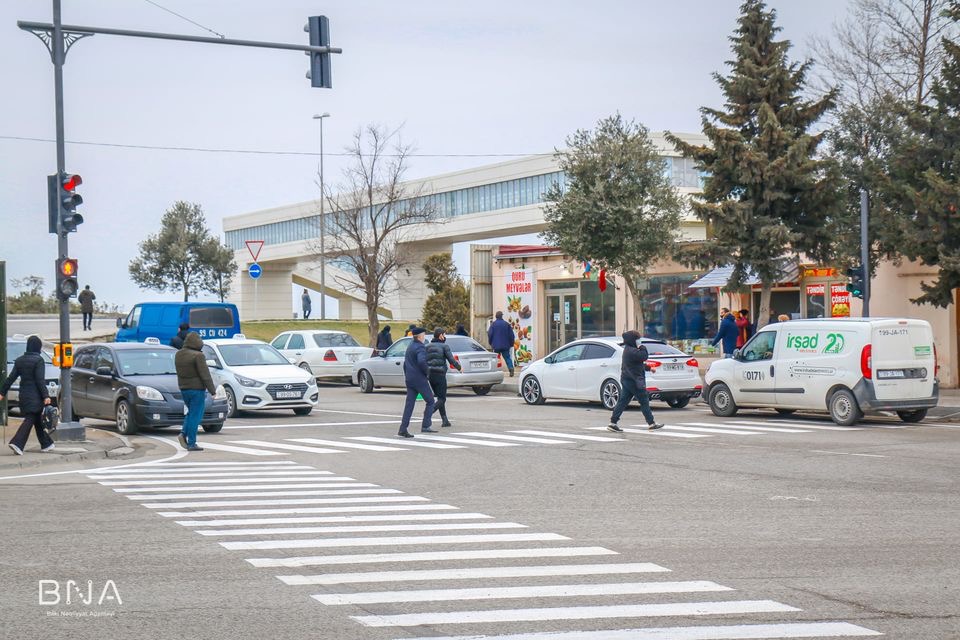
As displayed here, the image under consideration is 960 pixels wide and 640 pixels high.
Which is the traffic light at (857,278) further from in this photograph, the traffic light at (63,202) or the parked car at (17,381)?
the parked car at (17,381)

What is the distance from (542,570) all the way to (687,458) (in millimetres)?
7873

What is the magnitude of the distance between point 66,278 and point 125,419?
3278mm

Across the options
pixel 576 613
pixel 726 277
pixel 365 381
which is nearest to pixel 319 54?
pixel 576 613

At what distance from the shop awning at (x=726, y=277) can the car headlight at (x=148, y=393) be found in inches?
653

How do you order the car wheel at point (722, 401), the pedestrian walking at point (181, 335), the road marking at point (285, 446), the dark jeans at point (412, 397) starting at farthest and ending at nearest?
the car wheel at point (722, 401) < the pedestrian walking at point (181, 335) < the dark jeans at point (412, 397) < the road marking at point (285, 446)

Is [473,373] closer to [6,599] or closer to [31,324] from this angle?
[6,599]

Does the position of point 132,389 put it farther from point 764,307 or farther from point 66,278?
point 764,307

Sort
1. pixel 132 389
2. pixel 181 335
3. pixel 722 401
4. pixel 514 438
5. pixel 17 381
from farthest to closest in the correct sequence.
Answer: pixel 17 381, pixel 722 401, pixel 181 335, pixel 132 389, pixel 514 438

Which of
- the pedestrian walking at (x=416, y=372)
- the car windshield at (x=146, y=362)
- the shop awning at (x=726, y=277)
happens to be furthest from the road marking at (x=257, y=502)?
the shop awning at (x=726, y=277)

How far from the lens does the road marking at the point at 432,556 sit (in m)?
8.55

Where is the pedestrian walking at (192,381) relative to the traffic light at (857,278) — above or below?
below

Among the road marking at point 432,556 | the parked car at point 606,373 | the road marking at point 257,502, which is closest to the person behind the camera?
the road marking at point 432,556

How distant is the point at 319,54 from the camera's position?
18000 millimetres

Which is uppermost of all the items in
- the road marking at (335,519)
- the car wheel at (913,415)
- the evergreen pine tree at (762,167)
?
the evergreen pine tree at (762,167)
